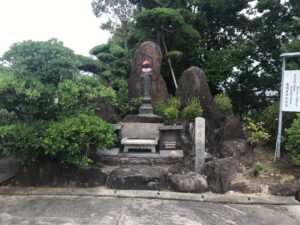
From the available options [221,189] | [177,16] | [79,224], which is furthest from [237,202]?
[177,16]

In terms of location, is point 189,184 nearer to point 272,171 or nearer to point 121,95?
point 272,171

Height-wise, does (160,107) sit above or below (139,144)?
above

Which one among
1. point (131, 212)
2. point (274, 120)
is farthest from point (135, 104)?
point (131, 212)

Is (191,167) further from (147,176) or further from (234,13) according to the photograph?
(234,13)

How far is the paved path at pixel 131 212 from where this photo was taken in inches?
161

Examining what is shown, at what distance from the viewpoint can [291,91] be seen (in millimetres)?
6418

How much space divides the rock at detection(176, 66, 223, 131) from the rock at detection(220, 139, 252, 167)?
3.77 feet

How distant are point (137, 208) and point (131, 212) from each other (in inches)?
6.9

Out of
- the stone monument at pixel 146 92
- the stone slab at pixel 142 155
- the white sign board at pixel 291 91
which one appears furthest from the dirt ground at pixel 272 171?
the stone monument at pixel 146 92

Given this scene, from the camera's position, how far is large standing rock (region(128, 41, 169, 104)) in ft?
33.1

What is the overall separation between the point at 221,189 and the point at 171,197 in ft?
2.96

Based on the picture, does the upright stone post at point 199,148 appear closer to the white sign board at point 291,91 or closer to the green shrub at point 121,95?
the white sign board at point 291,91

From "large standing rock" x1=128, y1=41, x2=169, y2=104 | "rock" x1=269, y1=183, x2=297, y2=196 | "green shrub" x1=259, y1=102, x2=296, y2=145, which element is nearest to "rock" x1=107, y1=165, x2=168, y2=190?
"rock" x1=269, y1=183, x2=297, y2=196

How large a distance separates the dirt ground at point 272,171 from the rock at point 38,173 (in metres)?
3.55
